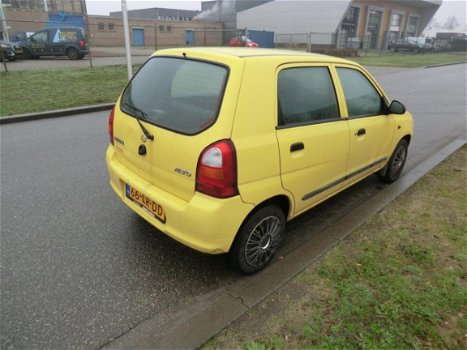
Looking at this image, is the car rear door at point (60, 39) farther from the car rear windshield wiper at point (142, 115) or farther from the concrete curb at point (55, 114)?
the car rear windshield wiper at point (142, 115)

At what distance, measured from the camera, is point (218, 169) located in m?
2.38

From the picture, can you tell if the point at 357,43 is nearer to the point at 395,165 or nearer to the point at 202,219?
the point at 395,165

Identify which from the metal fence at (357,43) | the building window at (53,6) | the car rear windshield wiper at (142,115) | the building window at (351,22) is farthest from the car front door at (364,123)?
the building window at (351,22)

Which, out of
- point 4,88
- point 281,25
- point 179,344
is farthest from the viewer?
point 281,25

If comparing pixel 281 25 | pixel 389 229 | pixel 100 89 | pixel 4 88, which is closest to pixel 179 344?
pixel 389 229

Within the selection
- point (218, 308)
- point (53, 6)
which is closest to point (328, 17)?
point (53, 6)

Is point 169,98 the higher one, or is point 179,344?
point 169,98

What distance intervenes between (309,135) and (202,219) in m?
1.16

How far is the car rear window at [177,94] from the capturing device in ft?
8.30

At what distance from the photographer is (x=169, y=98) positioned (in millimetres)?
2822

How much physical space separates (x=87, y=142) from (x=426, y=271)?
5.42 metres

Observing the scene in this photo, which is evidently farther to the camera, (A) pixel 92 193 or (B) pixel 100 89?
(B) pixel 100 89

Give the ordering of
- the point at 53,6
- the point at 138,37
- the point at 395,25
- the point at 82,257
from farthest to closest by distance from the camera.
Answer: the point at 395,25 < the point at 138,37 < the point at 53,6 < the point at 82,257

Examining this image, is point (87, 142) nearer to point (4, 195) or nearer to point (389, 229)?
point (4, 195)
